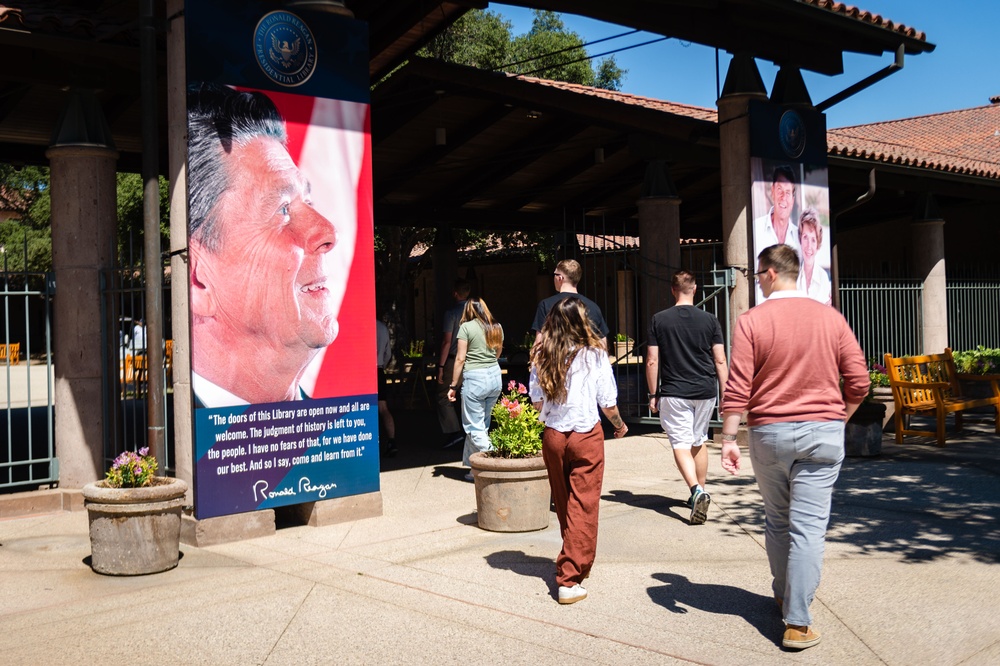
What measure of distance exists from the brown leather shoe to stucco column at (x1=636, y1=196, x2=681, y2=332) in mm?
9593

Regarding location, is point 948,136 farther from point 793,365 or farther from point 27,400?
point 793,365

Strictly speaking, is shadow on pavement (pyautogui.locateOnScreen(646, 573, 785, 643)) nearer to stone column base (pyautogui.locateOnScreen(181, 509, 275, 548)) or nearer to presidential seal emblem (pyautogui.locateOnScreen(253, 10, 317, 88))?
stone column base (pyautogui.locateOnScreen(181, 509, 275, 548))

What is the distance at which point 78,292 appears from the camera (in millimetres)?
8570

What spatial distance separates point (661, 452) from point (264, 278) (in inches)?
219

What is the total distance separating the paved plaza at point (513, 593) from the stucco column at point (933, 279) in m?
10.1

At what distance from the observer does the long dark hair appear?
5680mm

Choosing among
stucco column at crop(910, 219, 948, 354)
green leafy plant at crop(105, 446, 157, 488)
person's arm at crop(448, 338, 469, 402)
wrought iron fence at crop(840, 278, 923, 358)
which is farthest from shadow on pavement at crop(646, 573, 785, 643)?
stucco column at crop(910, 219, 948, 354)

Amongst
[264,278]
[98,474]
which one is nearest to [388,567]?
[264,278]

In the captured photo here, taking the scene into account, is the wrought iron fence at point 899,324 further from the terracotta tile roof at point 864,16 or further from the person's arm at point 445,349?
the person's arm at point 445,349

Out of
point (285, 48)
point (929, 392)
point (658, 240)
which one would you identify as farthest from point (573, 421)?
point (658, 240)

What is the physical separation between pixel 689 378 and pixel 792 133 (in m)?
5.80

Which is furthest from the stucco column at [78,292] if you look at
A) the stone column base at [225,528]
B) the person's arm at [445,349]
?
the person's arm at [445,349]

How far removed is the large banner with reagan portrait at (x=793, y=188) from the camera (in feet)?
38.3

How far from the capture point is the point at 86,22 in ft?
26.6
